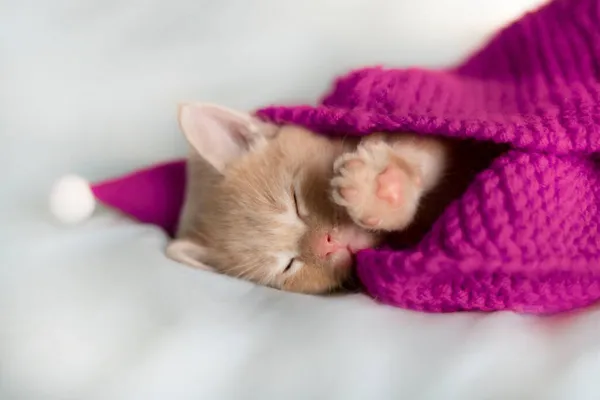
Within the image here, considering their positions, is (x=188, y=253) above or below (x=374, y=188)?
below

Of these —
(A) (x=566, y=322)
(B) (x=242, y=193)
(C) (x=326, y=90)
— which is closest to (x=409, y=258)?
(A) (x=566, y=322)

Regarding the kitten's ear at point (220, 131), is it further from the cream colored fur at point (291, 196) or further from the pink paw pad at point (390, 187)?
the pink paw pad at point (390, 187)

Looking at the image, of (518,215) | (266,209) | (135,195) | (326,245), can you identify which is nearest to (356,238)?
(326,245)

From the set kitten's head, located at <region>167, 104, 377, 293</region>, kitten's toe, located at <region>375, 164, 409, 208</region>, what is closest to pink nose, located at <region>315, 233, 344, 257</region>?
kitten's head, located at <region>167, 104, 377, 293</region>

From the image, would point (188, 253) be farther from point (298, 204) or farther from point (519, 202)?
point (519, 202)

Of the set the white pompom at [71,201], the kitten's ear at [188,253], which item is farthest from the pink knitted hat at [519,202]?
the white pompom at [71,201]

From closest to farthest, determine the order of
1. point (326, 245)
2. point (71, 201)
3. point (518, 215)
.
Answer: point (518, 215), point (326, 245), point (71, 201)

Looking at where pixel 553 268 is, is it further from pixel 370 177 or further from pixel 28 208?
pixel 28 208

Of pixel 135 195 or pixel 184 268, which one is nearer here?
pixel 184 268
